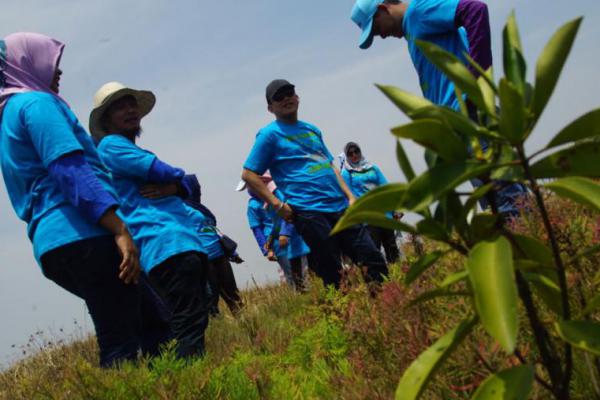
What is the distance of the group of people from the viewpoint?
3.54 meters

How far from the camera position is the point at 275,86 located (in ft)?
19.5

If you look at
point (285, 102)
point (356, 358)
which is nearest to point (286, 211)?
point (285, 102)

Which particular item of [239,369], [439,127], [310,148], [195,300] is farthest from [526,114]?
[310,148]

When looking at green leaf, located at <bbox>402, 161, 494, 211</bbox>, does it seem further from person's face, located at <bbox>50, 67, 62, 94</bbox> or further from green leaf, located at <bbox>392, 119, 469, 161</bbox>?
person's face, located at <bbox>50, 67, 62, 94</bbox>

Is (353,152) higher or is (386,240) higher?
(353,152)

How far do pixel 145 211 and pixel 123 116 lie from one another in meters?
0.71

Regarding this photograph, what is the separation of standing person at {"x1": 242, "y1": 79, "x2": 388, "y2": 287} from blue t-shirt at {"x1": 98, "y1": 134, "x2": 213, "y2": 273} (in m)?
1.33

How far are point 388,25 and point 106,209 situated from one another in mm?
2321

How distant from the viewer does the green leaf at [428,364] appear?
1060mm

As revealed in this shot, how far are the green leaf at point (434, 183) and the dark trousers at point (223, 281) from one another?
6353 millimetres

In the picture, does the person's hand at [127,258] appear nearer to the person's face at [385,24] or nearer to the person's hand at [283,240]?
the person's face at [385,24]

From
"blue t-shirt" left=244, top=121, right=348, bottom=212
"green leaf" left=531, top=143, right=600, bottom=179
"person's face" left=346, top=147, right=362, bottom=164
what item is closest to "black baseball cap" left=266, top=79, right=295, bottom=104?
"blue t-shirt" left=244, top=121, right=348, bottom=212

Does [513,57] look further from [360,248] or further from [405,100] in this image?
[360,248]

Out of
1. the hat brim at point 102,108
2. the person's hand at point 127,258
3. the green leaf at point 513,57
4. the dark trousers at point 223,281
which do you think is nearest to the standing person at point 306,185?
the hat brim at point 102,108
